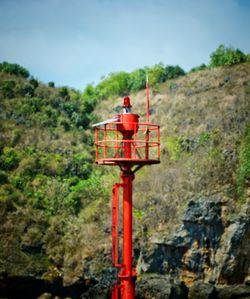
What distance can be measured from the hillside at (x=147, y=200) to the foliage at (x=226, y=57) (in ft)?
2.23

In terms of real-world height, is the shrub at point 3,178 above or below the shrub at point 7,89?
below

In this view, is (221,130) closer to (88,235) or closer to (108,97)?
(88,235)

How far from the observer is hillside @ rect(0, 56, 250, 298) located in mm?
21203

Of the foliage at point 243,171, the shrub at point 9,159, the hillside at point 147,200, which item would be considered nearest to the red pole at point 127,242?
the hillside at point 147,200

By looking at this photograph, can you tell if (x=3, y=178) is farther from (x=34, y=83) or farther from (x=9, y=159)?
(x=34, y=83)

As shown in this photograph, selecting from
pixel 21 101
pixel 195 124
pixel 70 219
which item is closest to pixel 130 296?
pixel 70 219

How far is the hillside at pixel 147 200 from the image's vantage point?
21203mm

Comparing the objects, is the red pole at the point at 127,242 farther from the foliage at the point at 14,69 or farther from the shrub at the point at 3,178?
the foliage at the point at 14,69

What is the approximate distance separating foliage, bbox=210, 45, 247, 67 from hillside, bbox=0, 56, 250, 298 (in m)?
0.68

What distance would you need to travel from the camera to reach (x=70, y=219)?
26.6 metres

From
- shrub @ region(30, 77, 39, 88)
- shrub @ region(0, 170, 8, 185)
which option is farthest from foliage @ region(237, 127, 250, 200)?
shrub @ region(30, 77, 39, 88)

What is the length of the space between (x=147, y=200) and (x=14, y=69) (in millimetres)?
19904

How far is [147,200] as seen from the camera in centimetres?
2448

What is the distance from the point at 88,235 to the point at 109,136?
10159mm
